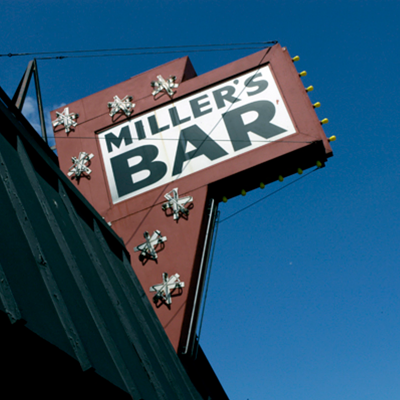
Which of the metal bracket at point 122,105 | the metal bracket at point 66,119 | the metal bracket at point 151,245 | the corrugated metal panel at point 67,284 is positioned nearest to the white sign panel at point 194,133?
the metal bracket at point 122,105

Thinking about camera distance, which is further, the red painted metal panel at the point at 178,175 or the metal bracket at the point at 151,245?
the metal bracket at the point at 151,245

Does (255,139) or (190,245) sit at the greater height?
(255,139)

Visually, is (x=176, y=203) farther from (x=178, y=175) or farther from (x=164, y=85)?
(x=164, y=85)

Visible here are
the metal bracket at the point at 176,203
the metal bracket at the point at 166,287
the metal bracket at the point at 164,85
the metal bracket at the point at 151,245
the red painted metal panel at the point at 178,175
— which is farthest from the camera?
the metal bracket at the point at 164,85

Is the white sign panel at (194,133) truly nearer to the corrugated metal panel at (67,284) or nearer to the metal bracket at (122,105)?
the metal bracket at (122,105)

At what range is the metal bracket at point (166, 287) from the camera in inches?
304

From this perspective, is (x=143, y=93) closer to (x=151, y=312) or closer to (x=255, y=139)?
(x=255, y=139)

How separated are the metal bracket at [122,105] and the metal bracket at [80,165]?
1.13m

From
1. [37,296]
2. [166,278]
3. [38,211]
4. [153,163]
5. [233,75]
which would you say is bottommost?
[166,278]

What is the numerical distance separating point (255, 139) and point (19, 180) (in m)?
5.58

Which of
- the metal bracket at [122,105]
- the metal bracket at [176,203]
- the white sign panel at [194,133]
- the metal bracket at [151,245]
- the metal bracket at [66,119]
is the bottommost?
the metal bracket at [151,245]

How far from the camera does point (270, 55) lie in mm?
9914

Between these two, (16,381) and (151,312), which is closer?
(16,381)

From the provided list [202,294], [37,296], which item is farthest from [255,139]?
[37,296]
